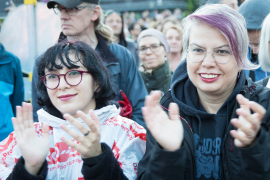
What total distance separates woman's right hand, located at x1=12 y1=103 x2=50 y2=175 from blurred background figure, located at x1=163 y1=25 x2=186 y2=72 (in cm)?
339

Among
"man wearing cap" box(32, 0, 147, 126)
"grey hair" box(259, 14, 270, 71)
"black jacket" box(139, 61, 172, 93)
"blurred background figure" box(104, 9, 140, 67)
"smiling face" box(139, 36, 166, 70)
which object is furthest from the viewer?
"blurred background figure" box(104, 9, 140, 67)

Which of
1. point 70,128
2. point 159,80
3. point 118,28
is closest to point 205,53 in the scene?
point 70,128

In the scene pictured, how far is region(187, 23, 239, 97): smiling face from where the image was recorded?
1.84 m

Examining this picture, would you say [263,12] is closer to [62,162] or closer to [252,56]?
[252,56]

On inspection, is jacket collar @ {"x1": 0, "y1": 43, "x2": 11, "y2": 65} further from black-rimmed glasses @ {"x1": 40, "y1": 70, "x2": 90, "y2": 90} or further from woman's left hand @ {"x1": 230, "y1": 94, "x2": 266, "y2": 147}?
woman's left hand @ {"x1": 230, "y1": 94, "x2": 266, "y2": 147}

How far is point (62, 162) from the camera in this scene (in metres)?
1.95

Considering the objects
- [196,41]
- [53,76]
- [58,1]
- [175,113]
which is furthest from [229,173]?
[58,1]

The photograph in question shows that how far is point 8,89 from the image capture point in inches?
133

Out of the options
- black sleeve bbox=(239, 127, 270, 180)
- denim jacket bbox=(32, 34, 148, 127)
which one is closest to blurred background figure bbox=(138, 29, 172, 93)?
denim jacket bbox=(32, 34, 148, 127)

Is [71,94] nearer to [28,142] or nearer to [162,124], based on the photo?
[28,142]

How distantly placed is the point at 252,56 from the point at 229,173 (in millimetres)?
1907

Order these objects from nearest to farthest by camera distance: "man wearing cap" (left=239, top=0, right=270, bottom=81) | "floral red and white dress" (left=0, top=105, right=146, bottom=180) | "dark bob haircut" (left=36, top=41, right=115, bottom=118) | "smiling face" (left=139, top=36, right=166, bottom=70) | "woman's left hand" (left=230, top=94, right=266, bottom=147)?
"woman's left hand" (left=230, top=94, right=266, bottom=147), "floral red and white dress" (left=0, top=105, right=146, bottom=180), "dark bob haircut" (left=36, top=41, right=115, bottom=118), "man wearing cap" (left=239, top=0, right=270, bottom=81), "smiling face" (left=139, top=36, right=166, bottom=70)

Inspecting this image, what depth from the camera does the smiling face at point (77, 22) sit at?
283 cm

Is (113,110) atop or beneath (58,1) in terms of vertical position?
beneath
